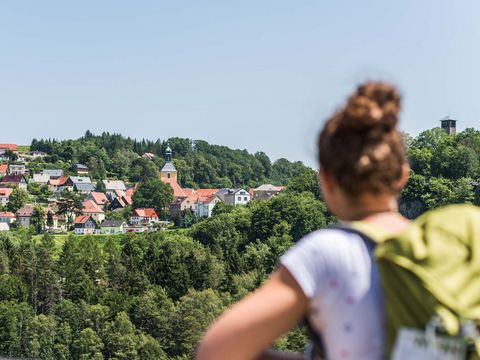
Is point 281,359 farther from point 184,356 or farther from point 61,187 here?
point 61,187

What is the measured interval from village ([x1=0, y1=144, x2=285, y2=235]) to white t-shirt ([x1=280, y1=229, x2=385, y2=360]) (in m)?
89.9

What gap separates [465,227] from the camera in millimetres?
1352

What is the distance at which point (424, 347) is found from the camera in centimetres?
127

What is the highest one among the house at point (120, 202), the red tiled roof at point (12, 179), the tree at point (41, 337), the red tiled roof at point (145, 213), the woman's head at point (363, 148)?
the woman's head at point (363, 148)

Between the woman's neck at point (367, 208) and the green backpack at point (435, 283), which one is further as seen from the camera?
the woman's neck at point (367, 208)

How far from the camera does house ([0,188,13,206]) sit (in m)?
113

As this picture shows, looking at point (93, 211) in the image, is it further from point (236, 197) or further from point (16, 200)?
point (236, 197)

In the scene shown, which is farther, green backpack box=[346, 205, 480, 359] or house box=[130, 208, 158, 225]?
house box=[130, 208, 158, 225]

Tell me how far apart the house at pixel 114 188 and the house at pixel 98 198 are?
14.5 ft

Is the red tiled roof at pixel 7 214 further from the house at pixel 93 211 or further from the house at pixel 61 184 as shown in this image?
the house at pixel 61 184

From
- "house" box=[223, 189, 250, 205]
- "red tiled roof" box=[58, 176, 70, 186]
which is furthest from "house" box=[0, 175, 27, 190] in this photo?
"house" box=[223, 189, 250, 205]

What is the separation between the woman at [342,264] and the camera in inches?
51.8

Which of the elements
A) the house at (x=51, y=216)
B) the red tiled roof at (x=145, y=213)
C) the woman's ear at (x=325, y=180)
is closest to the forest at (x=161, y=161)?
the red tiled roof at (x=145, y=213)

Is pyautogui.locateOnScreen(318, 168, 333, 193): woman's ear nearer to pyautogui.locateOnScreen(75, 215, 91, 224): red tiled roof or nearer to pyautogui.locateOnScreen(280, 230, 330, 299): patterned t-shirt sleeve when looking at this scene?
pyautogui.locateOnScreen(280, 230, 330, 299): patterned t-shirt sleeve
